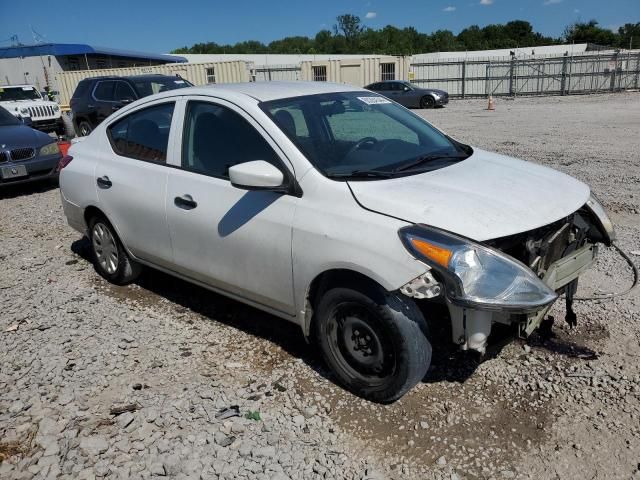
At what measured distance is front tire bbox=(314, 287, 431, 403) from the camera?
2.80 metres

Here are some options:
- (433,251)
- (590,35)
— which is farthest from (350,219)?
(590,35)

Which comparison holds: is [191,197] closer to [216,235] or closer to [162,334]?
[216,235]

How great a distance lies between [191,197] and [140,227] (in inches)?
30.5

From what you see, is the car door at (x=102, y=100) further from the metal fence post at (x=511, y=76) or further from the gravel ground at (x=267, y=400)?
the metal fence post at (x=511, y=76)

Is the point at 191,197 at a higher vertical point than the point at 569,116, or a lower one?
higher

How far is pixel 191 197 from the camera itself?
3.71m

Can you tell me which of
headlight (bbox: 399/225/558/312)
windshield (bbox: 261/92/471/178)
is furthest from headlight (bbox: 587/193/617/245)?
headlight (bbox: 399/225/558/312)

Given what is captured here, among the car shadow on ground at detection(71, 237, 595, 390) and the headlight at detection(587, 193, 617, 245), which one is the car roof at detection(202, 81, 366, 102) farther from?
the headlight at detection(587, 193, 617, 245)

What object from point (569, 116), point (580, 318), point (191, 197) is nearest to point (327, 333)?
point (191, 197)

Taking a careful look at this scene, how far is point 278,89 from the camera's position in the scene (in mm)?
3840

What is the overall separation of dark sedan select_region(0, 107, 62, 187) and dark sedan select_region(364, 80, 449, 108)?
18676 mm

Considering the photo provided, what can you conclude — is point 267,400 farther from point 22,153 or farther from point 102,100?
point 102,100

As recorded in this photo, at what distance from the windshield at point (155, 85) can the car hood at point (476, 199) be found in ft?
34.3

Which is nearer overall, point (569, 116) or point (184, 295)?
point (184, 295)
